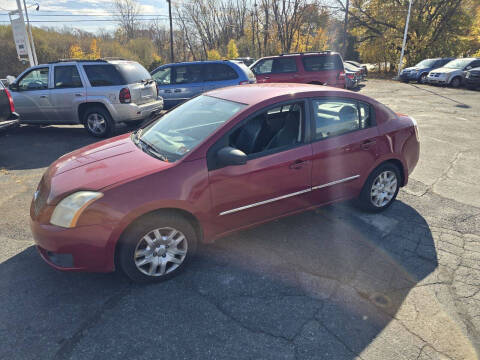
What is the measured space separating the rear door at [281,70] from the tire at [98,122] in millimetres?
6613

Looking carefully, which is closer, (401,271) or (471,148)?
(401,271)

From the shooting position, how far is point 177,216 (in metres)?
2.96

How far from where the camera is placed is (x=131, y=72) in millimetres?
8312

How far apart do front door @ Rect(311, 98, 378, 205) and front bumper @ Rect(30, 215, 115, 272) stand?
2.14 meters

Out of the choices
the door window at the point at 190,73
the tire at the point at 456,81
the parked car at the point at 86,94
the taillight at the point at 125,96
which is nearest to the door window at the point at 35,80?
the parked car at the point at 86,94

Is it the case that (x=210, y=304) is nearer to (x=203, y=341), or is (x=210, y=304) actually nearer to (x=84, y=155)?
(x=203, y=341)

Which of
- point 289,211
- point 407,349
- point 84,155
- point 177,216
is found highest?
point 84,155

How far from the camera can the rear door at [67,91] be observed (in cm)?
814

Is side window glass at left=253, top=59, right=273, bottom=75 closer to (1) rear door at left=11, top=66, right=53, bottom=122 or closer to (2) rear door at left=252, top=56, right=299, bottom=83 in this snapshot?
(2) rear door at left=252, top=56, right=299, bottom=83

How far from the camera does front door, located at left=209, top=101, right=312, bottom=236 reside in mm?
3121

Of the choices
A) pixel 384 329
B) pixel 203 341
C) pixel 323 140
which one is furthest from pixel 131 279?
pixel 323 140

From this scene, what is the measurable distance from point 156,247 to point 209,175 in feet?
2.58

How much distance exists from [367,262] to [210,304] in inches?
63.6

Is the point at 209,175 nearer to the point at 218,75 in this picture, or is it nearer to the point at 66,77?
the point at 66,77
